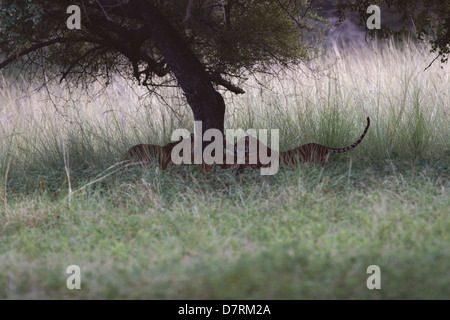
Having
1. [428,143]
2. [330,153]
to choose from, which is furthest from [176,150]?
[428,143]

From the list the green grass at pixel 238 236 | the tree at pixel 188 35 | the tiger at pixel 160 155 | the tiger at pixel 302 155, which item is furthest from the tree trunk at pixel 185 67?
the green grass at pixel 238 236

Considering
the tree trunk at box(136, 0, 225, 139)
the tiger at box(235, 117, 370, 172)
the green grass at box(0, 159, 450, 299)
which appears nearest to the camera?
the green grass at box(0, 159, 450, 299)

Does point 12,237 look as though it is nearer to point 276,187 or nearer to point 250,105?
point 276,187

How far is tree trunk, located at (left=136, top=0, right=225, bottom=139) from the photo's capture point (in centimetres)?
634

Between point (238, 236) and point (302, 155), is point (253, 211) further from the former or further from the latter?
point (302, 155)

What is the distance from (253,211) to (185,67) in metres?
2.31

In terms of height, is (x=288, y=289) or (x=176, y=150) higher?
(x=176, y=150)

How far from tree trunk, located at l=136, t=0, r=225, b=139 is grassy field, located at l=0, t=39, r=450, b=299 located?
2.78 ft

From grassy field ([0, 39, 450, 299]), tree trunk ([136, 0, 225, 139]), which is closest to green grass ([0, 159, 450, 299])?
grassy field ([0, 39, 450, 299])

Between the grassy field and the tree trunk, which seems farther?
the tree trunk

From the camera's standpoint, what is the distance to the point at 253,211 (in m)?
4.76

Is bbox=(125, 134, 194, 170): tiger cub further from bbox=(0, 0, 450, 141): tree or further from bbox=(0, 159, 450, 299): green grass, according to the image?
bbox=(0, 0, 450, 141): tree
